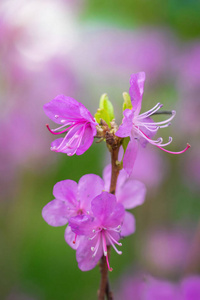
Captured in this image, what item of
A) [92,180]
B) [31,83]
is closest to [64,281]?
[31,83]

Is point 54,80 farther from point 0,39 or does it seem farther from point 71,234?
point 71,234

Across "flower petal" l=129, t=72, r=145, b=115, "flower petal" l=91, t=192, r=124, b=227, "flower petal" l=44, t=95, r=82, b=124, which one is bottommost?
"flower petal" l=91, t=192, r=124, b=227

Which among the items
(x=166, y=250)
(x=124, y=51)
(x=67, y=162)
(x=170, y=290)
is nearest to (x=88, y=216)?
(x=170, y=290)

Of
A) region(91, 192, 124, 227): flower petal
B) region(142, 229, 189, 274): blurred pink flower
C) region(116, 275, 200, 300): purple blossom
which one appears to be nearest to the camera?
region(91, 192, 124, 227): flower petal

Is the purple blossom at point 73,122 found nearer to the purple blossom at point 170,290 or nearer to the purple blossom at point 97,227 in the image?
the purple blossom at point 97,227

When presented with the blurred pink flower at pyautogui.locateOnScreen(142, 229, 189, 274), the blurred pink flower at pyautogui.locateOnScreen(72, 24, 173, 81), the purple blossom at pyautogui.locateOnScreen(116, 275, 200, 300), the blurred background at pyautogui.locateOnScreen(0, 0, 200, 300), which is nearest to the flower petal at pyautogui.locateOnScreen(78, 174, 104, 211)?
the purple blossom at pyautogui.locateOnScreen(116, 275, 200, 300)

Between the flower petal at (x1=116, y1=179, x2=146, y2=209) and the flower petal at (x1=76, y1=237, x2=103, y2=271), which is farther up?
the flower petal at (x1=116, y1=179, x2=146, y2=209)

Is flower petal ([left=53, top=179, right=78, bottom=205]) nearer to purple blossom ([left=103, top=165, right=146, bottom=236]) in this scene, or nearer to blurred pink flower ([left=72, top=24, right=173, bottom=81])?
purple blossom ([left=103, top=165, right=146, bottom=236])

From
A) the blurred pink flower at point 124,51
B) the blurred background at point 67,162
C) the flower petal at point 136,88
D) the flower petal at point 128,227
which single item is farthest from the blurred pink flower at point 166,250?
the flower petal at point 136,88

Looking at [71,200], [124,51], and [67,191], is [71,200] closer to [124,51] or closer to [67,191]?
[67,191]
